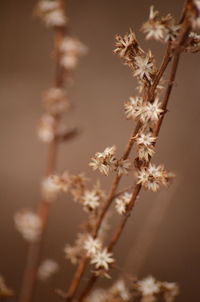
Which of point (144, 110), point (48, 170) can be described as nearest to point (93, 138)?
point (48, 170)

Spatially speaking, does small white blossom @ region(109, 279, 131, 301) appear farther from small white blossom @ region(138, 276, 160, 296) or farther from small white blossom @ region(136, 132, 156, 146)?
small white blossom @ region(136, 132, 156, 146)

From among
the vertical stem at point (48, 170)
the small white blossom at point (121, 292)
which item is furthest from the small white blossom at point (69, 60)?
the small white blossom at point (121, 292)

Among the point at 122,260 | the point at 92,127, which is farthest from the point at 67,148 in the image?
the point at 122,260

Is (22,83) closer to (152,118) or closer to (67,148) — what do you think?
(67,148)

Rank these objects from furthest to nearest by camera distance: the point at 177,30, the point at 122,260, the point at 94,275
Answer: the point at 122,260 < the point at 94,275 < the point at 177,30

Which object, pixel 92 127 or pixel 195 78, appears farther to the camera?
pixel 92 127

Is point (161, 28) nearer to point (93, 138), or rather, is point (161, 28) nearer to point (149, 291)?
point (149, 291)
